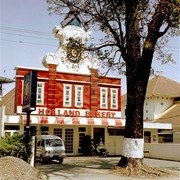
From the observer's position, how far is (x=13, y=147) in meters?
18.5

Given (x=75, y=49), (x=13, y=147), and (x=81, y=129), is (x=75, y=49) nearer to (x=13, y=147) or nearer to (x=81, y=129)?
(x=13, y=147)

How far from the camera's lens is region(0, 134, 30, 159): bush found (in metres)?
18.5

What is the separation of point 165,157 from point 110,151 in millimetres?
5969

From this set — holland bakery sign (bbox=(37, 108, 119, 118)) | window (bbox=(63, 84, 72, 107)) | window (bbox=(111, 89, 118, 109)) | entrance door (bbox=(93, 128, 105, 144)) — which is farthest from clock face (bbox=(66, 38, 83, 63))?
entrance door (bbox=(93, 128, 105, 144))

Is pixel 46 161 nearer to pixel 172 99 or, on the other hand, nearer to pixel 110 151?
pixel 110 151

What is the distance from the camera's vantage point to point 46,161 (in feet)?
84.0

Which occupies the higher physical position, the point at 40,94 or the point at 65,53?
the point at 65,53

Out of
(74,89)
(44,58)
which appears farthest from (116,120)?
(44,58)

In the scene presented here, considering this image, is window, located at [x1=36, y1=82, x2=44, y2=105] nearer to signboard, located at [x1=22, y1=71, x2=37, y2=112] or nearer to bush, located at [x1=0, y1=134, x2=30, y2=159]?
signboard, located at [x1=22, y1=71, x2=37, y2=112]

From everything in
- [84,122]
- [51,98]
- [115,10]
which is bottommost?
[84,122]

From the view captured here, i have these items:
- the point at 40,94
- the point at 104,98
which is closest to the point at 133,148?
the point at 40,94

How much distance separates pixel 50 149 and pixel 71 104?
8197 millimetres

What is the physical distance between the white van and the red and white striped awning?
3.57m

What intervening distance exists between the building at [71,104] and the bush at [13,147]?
33.5 feet
